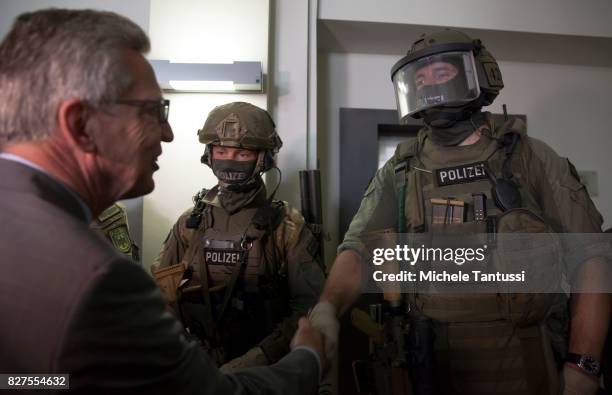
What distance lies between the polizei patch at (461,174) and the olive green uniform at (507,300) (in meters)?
0.02

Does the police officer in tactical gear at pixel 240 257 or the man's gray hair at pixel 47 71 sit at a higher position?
the man's gray hair at pixel 47 71

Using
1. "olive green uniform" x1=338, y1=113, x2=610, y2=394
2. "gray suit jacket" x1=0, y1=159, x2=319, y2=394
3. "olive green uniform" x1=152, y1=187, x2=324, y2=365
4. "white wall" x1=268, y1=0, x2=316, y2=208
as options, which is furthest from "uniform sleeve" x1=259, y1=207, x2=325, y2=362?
"gray suit jacket" x1=0, y1=159, x2=319, y2=394

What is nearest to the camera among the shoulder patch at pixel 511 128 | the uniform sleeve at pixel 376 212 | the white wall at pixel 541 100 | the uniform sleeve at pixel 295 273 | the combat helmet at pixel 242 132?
the shoulder patch at pixel 511 128

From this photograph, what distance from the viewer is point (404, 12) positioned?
254 centimetres

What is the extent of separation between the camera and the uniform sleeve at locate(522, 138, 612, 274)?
1.29m

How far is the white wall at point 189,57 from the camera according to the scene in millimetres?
2326

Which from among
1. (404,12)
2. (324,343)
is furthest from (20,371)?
(404,12)

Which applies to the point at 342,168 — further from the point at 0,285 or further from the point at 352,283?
the point at 0,285

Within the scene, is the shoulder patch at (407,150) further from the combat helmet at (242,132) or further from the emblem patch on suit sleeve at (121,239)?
the emblem patch on suit sleeve at (121,239)

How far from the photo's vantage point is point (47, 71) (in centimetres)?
75

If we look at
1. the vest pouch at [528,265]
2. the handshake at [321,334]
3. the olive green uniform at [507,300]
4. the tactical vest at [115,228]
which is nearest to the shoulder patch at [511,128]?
the olive green uniform at [507,300]

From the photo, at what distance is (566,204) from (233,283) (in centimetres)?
138

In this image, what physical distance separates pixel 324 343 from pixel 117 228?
1331mm

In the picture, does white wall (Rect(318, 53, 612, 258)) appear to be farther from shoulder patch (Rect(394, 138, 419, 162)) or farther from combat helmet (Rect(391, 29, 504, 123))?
combat helmet (Rect(391, 29, 504, 123))
